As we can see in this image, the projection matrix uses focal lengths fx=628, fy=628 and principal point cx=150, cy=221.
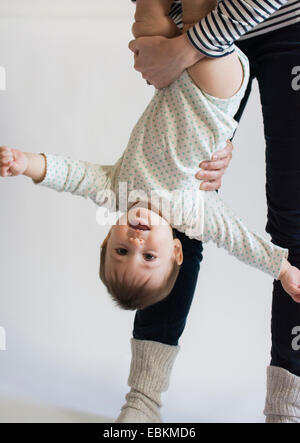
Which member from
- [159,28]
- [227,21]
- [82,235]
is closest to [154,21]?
[159,28]

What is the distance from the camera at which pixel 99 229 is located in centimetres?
144

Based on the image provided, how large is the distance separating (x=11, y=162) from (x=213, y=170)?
0.30m

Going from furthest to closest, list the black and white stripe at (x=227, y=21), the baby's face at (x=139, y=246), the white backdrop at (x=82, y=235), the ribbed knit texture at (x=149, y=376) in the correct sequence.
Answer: the white backdrop at (x=82, y=235) < the ribbed knit texture at (x=149, y=376) < the baby's face at (x=139, y=246) < the black and white stripe at (x=227, y=21)

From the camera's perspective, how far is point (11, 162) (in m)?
0.81

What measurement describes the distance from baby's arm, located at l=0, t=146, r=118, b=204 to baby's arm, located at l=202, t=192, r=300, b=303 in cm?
16

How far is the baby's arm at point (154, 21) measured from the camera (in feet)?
2.86

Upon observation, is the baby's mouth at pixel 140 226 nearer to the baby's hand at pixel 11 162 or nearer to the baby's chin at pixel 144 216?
the baby's chin at pixel 144 216

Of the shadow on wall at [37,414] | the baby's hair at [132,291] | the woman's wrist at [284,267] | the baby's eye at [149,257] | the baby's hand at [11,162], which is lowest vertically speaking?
the shadow on wall at [37,414]

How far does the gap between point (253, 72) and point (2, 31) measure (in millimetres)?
706

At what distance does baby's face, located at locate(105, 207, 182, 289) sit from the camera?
889 mm

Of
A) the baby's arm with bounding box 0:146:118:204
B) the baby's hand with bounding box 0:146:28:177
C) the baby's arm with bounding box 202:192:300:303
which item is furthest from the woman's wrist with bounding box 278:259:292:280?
the baby's hand with bounding box 0:146:28:177

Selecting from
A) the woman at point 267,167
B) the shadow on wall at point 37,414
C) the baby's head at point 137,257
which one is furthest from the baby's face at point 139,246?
the shadow on wall at point 37,414

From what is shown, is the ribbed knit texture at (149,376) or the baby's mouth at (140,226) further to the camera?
the ribbed knit texture at (149,376)
